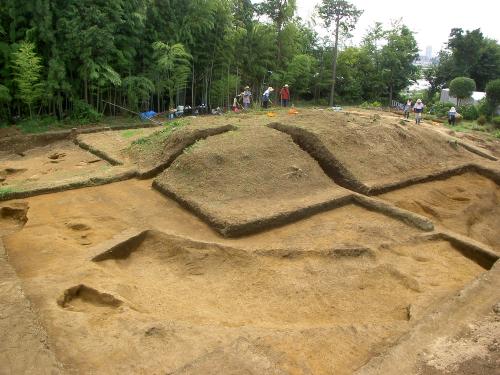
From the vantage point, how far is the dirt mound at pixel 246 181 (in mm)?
6523

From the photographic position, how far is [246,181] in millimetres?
7418

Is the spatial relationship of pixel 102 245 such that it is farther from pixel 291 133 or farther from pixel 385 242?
pixel 291 133

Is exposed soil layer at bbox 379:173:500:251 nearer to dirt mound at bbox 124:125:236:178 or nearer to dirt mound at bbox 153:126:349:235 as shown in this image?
dirt mound at bbox 153:126:349:235

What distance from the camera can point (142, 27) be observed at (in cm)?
1470

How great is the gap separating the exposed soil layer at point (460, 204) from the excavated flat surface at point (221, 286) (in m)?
1.24

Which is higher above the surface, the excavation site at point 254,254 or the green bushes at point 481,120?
the green bushes at point 481,120

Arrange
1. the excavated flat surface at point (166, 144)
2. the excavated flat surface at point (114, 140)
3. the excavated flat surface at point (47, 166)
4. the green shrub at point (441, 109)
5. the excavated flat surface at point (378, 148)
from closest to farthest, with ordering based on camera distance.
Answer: the excavated flat surface at point (47, 166)
the excavated flat surface at point (378, 148)
the excavated flat surface at point (166, 144)
the excavated flat surface at point (114, 140)
the green shrub at point (441, 109)

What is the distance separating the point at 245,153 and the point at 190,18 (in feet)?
33.3

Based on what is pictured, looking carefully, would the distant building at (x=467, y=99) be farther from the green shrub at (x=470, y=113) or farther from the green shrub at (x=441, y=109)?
the green shrub at (x=470, y=113)

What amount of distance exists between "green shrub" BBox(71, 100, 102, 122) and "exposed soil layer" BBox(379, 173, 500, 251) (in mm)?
10496

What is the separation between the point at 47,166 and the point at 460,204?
942 centimetres

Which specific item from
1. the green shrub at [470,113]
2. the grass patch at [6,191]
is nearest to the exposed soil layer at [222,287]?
the grass patch at [6,191]

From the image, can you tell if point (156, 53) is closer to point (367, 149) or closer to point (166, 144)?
point (166, 144)

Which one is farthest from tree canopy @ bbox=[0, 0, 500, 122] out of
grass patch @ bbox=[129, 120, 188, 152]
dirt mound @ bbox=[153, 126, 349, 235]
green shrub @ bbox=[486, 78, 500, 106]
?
dirt mound @ bbox=[153, 126, 349, 235]
